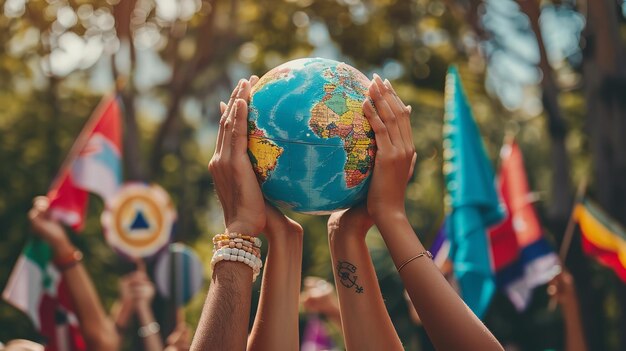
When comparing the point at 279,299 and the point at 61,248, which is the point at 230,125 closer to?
the point at 279,299

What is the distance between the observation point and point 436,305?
2.82 meters

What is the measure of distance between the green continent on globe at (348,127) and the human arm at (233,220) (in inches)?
10.3

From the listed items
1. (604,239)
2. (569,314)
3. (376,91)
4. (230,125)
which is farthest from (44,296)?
(376,91)

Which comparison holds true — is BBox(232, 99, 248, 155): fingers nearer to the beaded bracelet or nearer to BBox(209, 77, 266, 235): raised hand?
BBox(209, 77, 266, 235): raised hand

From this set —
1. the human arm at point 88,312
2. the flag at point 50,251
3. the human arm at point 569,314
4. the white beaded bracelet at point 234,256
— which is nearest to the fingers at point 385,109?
the white beaded bracelet at point 234,256

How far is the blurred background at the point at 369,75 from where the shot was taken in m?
11.4

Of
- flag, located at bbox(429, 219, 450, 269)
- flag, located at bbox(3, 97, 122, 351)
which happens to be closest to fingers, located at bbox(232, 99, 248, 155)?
flag, located at bbox(3, 97, 122, 351)

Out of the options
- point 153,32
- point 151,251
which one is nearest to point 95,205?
point 153,32

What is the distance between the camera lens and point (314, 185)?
319 cm

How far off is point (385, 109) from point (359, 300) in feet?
2.17

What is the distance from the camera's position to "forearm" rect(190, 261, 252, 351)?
2795 mm

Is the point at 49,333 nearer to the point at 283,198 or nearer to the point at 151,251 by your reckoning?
the point at 151,251

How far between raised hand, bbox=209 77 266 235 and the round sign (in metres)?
5.54

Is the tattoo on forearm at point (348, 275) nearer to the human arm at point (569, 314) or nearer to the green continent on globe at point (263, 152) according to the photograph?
the green continent on globe at point (263, 152)
